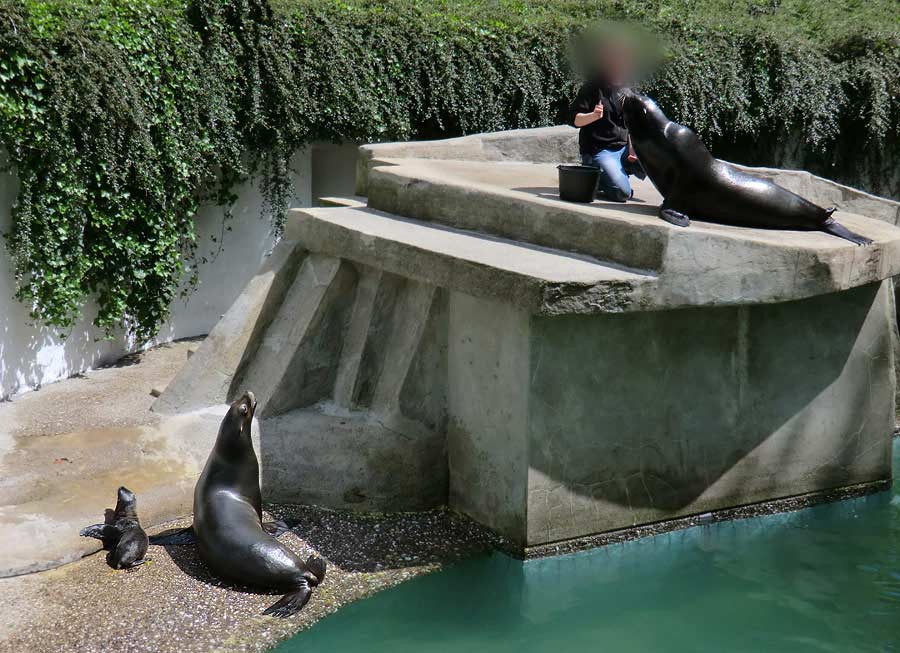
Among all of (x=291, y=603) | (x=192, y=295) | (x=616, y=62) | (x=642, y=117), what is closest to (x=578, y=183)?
(x=642, y=117)

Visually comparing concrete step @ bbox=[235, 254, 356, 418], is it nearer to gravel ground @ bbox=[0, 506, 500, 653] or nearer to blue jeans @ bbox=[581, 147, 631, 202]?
gravel ground @ bbox=[0, 506, 500, 653]

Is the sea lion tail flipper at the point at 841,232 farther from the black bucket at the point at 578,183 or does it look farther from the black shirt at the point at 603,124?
the black shirt at the point at 603,124

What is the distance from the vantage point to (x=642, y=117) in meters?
6.38

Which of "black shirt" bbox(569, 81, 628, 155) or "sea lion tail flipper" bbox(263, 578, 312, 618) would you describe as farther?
"black shirt" bbox(569, 81, 628, 155)

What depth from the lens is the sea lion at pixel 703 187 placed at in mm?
6352

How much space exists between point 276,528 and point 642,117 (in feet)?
10.5

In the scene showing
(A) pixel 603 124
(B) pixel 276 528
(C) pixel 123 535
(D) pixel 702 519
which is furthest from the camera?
(A) pixel 603 124

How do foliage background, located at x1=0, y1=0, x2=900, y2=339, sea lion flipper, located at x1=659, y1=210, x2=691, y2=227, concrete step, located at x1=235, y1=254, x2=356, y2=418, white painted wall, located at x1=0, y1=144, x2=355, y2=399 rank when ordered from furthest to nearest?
white painted wall, located at x1=0, y1=144, x2=355, y2=399, foliage background, located at x1=0, y1=0, x2=900, y2=339, concrete step, located at x1=235, y1=254, x2=356, y2=418, sea lion flipper, located at x1=659, y1=210, x2=691, y2=227

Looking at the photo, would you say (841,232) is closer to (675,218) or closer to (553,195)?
(675,218)

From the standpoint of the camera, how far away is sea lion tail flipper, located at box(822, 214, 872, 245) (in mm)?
6293

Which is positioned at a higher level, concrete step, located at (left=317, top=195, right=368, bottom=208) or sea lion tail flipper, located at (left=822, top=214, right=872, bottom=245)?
sea lion tail flipper, located at (left=822, top=214, right=872, bottom=245)

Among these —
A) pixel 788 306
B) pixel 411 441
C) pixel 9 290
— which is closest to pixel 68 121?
pixel 9 290

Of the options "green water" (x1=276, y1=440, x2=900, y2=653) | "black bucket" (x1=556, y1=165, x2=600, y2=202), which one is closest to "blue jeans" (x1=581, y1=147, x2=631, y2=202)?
"black bucket" (x1=556, y1=165, x2=600, y2=202)

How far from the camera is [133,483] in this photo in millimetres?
6277
